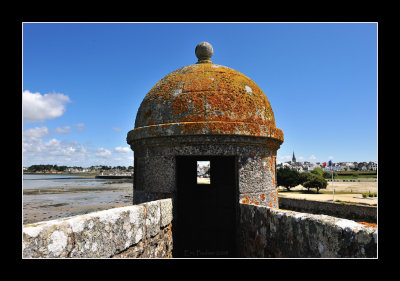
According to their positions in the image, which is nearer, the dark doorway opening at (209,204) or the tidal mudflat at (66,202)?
the dark doorway opening at (209,204)

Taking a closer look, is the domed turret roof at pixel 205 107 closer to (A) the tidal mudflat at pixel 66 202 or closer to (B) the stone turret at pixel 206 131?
(B) the stone turret at pixel 206 131

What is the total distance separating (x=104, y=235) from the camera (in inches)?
97.1

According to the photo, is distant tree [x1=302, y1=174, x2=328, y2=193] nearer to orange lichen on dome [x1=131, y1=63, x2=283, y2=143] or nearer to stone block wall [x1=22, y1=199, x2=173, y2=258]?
orange lichen on dome [x1=131, y1=63, x2=283, y2=143]

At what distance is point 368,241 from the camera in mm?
1945

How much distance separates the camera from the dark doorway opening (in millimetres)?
6340

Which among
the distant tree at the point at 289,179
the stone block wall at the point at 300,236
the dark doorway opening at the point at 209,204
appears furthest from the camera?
the distant tree at the point at 289,179

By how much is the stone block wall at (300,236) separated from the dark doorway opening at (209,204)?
228 centimetres

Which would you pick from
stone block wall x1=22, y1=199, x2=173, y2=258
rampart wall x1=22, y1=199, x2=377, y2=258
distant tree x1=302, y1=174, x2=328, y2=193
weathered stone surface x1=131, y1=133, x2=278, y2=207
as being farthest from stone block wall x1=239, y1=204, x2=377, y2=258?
distant tree x1=302, y1=174, x2=328, y2=193

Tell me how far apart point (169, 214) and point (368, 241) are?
9.04 feet

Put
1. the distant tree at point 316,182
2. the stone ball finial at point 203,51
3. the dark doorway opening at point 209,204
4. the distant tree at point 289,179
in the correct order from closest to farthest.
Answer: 1. the stone ball finial at point 203,51
2. the dark doorway opening at point 209,204
3. the distant tree at point 316,182
4. the distant tree at point 289,179

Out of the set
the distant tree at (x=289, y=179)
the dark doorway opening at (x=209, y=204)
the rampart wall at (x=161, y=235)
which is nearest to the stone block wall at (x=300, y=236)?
the rampart wall at (x=161, y=235)

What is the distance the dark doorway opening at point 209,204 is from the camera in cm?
634

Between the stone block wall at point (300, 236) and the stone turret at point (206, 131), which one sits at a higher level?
the stone turret at point (206, 131)

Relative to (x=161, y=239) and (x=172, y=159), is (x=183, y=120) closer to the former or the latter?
(x=172, y=159)
